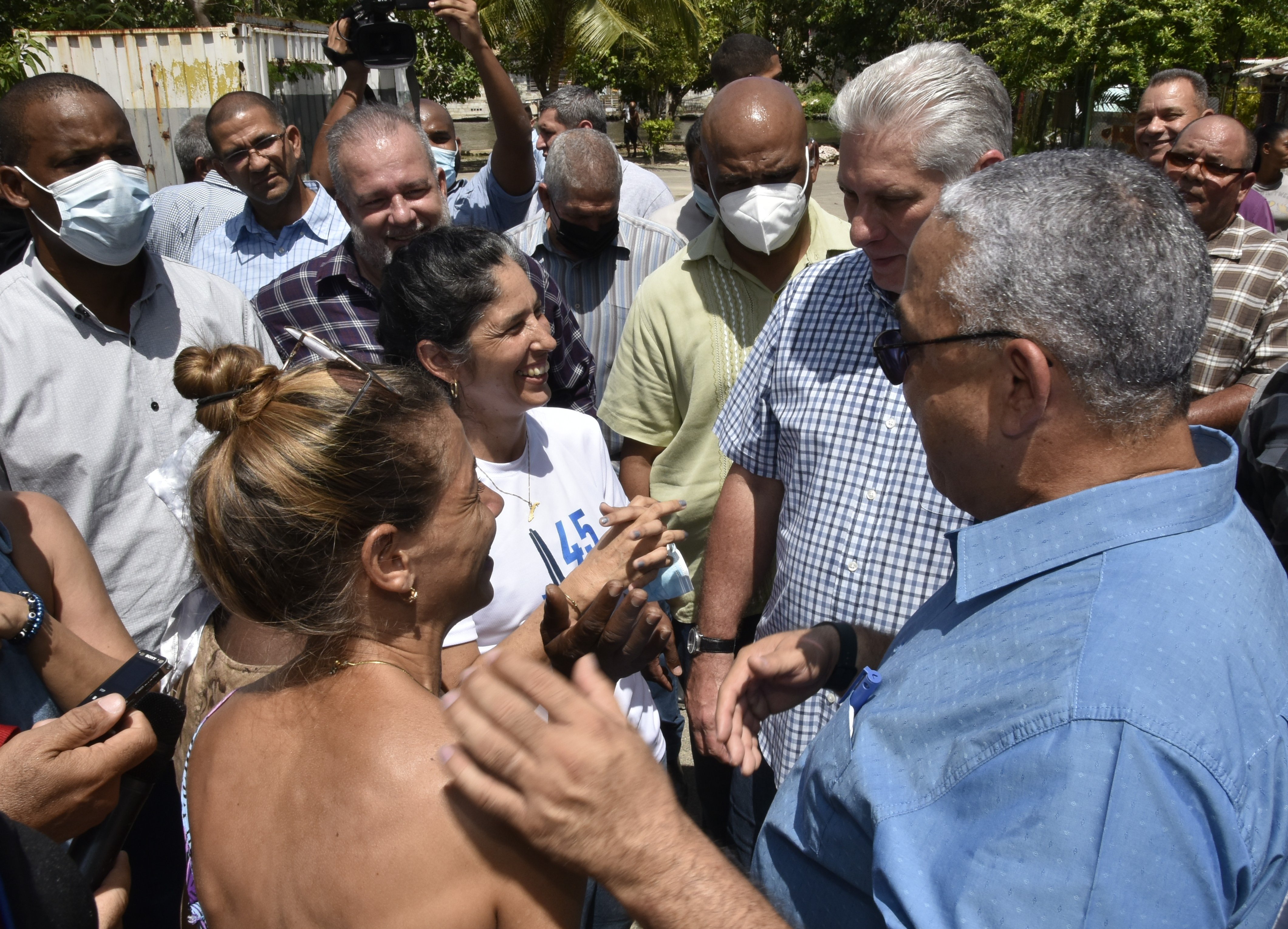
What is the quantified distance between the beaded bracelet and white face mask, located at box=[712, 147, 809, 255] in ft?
7.22

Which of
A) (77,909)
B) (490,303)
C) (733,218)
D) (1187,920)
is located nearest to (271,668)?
Answer: (77,909)

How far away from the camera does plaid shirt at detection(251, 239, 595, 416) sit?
3312 millimetres

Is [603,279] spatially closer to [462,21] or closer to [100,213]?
[462,21]

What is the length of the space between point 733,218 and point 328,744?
2212mm

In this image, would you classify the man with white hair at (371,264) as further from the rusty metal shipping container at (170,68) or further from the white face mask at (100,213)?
the rusty metal shipping container at (170,68)

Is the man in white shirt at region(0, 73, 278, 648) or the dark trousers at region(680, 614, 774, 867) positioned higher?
the man in white shirt at region(0, 73, 278, 648)

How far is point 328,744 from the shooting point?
1.42 metres

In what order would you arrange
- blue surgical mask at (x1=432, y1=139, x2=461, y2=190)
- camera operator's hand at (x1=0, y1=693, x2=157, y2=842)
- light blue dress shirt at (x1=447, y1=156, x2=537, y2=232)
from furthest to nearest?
blue surgical mask at (x1=432, y1=139, x2=461, y2=190) < light blue dress shirt at (x1=447, y1=156, x2=537, y2=232) < camera operator's hand at (x1=0, y1=693, x2=157, y2=842)

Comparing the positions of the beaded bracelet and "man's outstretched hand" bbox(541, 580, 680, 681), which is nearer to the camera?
the beaded bracelet

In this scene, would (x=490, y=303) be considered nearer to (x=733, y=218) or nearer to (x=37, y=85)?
(x=733, y=218)

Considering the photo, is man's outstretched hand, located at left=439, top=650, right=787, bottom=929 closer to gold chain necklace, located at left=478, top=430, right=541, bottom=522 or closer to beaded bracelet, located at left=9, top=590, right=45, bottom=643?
beaded bracelet, located at left=9, top=590, right=45, bottom=643

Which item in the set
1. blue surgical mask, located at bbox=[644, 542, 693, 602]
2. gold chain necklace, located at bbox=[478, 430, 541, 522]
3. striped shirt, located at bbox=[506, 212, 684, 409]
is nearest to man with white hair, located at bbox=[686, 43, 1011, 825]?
blue surgical mask, located at bbox=[644, 542, 693, 602]

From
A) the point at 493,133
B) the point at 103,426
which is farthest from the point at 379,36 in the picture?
the point at 493,133

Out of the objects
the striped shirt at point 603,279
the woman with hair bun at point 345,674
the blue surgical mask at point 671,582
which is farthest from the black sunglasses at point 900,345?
the striped shirt at point 603,279
